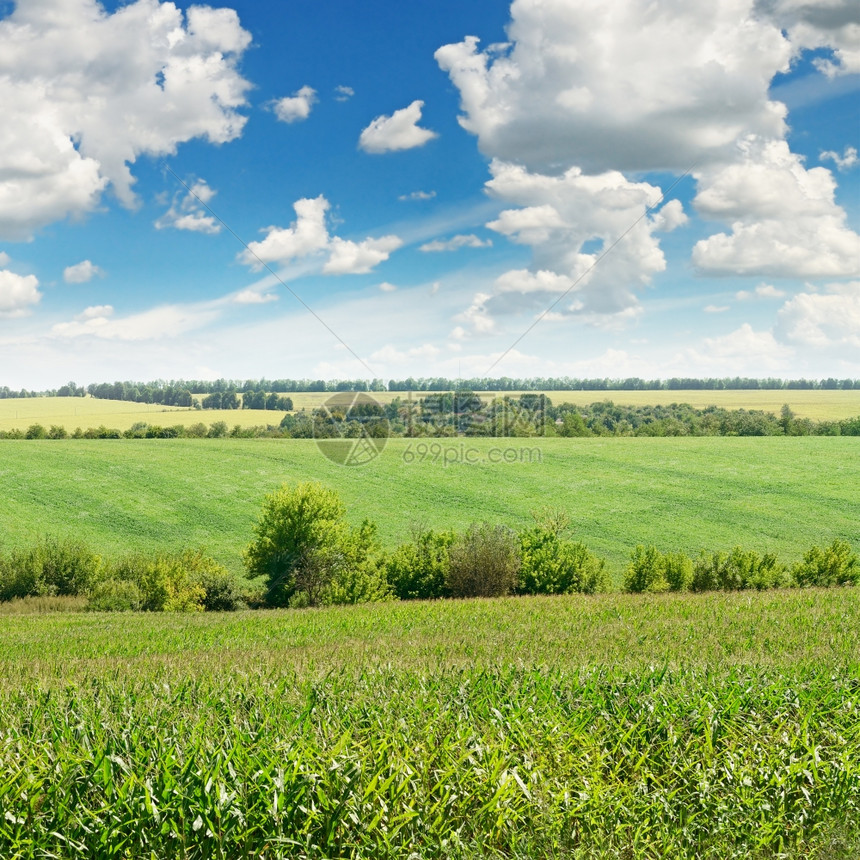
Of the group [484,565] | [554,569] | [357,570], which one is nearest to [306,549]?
[357,570]

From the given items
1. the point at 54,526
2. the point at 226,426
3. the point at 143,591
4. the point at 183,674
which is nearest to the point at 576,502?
the point at 143,591

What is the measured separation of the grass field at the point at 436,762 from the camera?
4516 millimetres

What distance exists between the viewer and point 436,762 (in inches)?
207

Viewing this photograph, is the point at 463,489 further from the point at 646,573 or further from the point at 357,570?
the point at 646,573

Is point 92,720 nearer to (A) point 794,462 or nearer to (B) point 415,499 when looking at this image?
(B) point 415,499

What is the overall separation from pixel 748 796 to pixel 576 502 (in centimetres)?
6552

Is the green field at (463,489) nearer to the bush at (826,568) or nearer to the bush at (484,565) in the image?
the bush at (484,565)

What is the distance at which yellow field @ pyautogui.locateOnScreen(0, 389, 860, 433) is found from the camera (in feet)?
361

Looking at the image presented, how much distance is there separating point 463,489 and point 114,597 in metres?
39.2

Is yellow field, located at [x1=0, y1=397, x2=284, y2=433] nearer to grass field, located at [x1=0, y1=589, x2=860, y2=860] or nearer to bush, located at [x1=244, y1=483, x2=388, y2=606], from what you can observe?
bush, located at [x1=244, y1=483, x2=388, y2=606]

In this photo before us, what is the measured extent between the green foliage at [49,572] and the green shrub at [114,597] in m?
3.14

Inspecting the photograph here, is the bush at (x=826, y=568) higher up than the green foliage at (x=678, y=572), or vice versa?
the bush at (x=826, y=568)

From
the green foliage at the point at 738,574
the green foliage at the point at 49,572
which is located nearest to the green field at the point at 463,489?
the green foliage at the point at 49,572

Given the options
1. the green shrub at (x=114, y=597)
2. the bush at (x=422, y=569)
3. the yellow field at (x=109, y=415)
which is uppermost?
the yellow field at (x=109, y=415)
